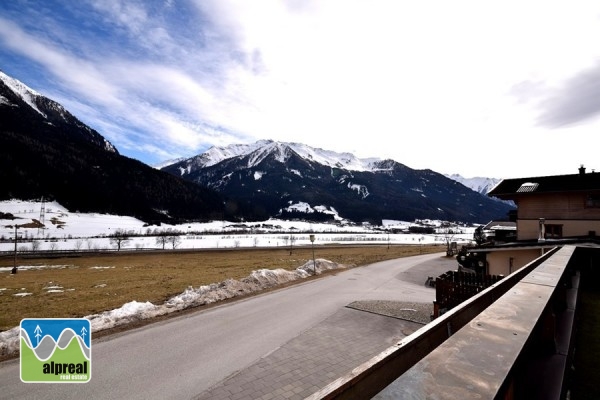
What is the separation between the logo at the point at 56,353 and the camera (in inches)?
369

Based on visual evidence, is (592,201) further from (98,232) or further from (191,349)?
(98,232)

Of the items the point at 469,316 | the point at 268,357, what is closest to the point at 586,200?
the point at 268,357

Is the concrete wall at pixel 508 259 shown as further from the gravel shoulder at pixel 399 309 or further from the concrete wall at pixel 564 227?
the gravel shoulder at pixel 399 309

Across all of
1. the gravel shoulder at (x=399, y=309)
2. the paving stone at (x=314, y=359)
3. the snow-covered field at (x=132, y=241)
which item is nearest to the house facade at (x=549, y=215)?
the gravel shoulder at (x=399, y=309)

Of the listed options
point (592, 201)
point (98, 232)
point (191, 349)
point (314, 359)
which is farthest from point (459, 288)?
point (98, 232)

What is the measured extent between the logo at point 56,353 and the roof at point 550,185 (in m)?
27.4

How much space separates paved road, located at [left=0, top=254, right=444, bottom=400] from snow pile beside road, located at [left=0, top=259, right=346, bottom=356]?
1.43 metres

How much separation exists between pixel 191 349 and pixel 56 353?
181 inches

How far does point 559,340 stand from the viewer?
122 inches

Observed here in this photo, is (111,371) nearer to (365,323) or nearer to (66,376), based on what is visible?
(66,376)

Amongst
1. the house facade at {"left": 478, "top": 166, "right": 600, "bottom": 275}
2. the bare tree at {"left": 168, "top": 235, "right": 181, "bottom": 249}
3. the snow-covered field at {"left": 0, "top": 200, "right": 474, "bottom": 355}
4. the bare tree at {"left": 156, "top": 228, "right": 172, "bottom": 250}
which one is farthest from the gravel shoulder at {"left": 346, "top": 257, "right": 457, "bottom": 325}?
the bare tree at {"left": 168, "top": 235, "right": 181, "bottom": 249}

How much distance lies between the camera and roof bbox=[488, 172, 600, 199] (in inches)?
795

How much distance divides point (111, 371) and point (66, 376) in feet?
4.49

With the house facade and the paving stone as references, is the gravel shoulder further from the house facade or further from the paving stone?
the house facade
